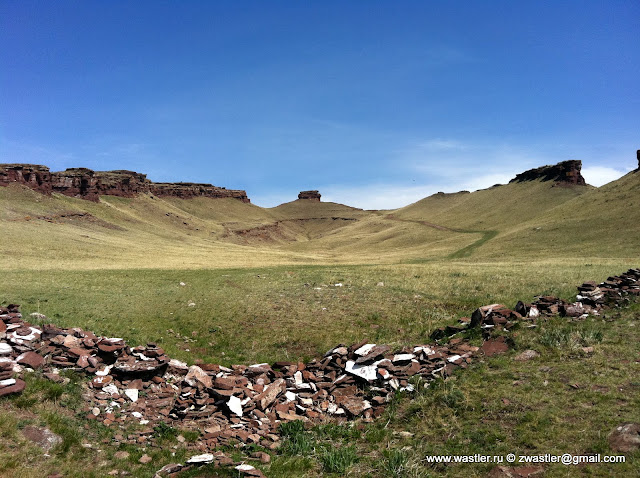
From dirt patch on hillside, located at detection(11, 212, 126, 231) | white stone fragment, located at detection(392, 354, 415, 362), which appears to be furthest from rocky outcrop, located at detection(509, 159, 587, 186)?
white stone fragment, located at detection(392, 354, 415, 362)

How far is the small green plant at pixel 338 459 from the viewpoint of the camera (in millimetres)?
9250

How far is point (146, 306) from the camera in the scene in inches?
1022

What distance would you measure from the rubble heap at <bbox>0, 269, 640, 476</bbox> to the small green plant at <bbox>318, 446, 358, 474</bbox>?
1.93 m

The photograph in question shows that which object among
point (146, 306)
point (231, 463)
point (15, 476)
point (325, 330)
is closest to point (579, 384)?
point (231, 463)

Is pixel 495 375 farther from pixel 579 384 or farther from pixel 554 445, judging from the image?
pixel 554 445

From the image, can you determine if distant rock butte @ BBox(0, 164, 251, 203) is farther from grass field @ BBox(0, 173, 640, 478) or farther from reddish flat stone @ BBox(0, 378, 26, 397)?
reddish flat stone @ BBox(0, 378, 26, 397)

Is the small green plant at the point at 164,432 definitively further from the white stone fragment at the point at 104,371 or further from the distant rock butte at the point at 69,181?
the distant rock butte at the point at 69,181

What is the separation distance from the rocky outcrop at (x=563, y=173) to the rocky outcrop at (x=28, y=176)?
635 feet

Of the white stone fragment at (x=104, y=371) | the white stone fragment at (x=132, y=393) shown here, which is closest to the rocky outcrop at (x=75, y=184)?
the white stone fragment at (x=104, y=371)

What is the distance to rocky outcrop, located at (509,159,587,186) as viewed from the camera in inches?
6240

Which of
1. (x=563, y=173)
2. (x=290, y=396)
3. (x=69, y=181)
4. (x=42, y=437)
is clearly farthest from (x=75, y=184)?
(x=563, y=173)

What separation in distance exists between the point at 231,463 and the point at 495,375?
9.07 metres

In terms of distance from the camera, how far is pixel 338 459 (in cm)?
951

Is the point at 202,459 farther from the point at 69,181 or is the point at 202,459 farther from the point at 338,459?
the point at 69,181
